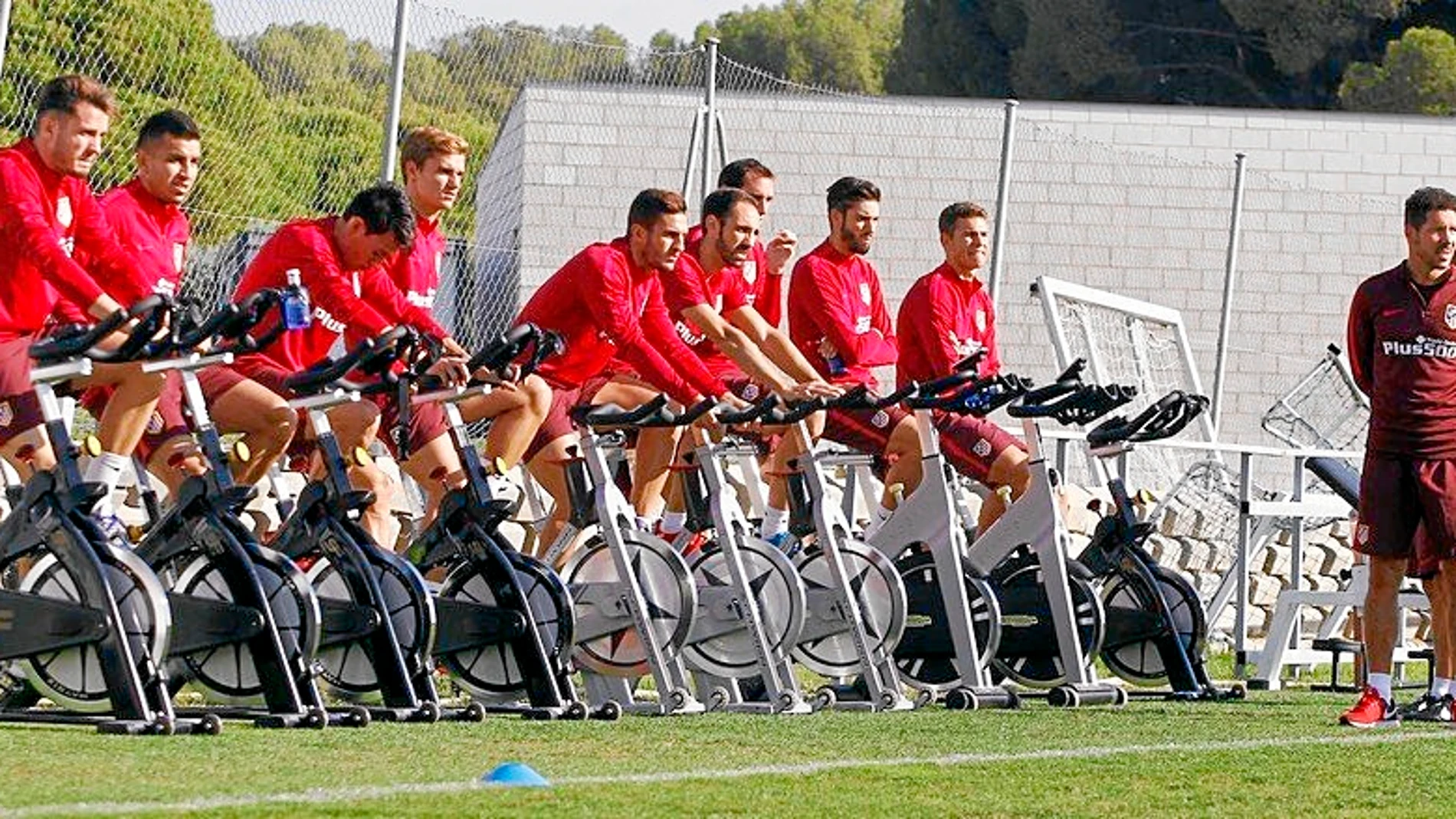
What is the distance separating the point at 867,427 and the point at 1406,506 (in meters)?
2.10

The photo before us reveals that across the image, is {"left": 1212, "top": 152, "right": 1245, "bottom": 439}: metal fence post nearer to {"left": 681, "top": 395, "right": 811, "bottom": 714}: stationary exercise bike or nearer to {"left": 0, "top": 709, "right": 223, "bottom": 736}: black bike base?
{"left": 681, "top": 395, "right": 811, "bottom": 714}: stationary exercise bike

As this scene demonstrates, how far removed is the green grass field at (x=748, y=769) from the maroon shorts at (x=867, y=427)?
1.75m

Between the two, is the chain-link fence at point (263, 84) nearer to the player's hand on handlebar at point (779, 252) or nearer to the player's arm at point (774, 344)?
the player's hand on handlebar at point (779, 252)

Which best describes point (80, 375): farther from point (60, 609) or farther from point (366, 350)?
point (366, 350)

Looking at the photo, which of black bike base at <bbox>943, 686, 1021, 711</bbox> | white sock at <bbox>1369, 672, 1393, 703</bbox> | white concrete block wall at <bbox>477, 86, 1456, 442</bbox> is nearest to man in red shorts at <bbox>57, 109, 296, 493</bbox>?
black bike base at <bbox>943, 686, 1021, 711</bbox>

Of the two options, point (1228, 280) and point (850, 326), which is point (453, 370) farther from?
point (1228, 280)

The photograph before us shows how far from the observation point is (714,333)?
1117 centimetres

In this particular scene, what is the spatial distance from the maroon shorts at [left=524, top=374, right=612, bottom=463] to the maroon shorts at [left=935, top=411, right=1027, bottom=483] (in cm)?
157

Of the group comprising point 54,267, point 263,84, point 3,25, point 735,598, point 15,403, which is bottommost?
point 735,598

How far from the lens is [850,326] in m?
12.2

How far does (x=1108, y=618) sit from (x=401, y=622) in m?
3.59

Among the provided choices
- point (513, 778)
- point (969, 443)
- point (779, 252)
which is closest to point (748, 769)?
point (513, 778)

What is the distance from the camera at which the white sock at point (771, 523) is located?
11.3 m

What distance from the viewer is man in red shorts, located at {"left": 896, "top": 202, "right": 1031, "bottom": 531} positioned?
1202 cm
